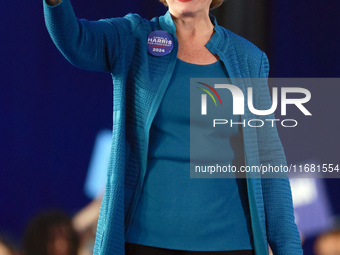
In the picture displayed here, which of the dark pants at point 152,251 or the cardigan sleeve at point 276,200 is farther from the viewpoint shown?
the cardigan sleeve at point 276,200

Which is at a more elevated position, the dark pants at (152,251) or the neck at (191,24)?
the neck at (191,24)

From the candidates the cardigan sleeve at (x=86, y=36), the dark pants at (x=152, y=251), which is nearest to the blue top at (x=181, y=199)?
the dark pants at (x=152, y=251)

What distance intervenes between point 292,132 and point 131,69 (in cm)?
160

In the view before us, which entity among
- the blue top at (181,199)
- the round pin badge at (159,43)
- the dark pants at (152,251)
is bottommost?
the dark pants at (152,251)

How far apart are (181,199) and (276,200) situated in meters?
0.27

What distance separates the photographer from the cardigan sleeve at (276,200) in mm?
1202

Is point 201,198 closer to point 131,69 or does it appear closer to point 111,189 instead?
point 111,189

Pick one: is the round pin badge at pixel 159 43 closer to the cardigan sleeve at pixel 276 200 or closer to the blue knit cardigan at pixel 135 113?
the blue knit cardigan at pixel 135 113

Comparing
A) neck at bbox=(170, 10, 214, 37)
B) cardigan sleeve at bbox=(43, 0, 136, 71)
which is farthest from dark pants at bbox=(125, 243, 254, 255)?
neck at bbox=(170, 10, 214, 37)

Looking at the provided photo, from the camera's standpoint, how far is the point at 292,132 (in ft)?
8.48

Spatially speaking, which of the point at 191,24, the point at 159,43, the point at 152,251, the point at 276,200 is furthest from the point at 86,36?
the point at 276,200

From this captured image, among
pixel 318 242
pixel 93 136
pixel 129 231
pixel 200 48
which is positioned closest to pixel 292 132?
pixel 318 242

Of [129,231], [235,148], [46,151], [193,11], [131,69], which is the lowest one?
[46,151]

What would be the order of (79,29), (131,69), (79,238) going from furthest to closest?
(79,238) → (131,69) → (79,29)
